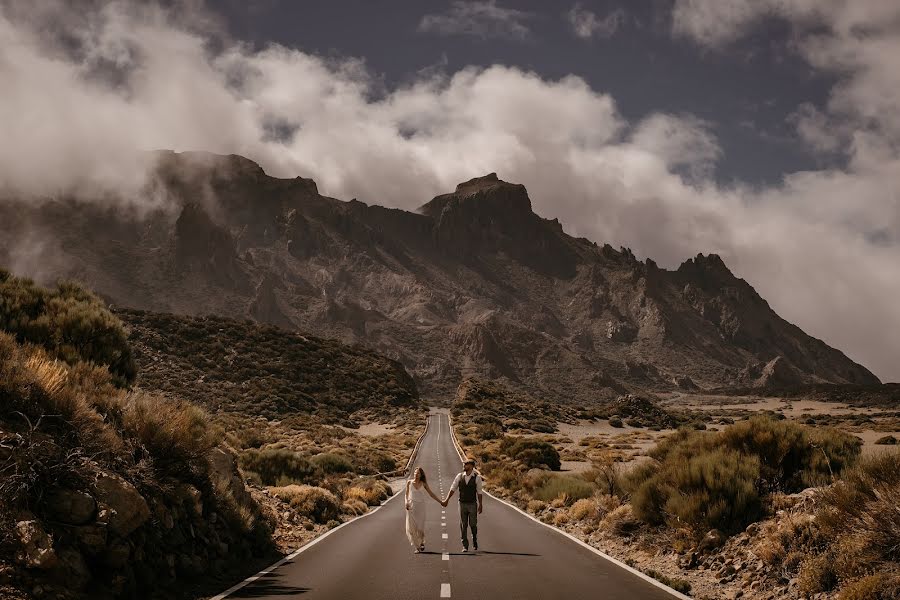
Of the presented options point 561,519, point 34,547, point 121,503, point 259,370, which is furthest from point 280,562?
point 259,370

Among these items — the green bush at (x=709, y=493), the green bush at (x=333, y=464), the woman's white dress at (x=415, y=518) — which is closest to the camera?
the green bush at (x=709, y=493)

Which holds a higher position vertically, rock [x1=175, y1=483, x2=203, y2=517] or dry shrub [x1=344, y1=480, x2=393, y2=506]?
rock [x1=175, y1=483, x2=203, y2=517]

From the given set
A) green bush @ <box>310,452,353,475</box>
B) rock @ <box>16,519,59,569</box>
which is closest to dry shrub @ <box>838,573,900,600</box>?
rock @ <box>16,519,59,569</box>

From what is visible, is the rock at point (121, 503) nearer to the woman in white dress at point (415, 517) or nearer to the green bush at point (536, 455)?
the woman in white dress at point (415, 517)

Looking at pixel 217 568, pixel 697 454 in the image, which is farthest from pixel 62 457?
pixel 697 454

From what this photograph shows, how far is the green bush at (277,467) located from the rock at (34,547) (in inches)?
761

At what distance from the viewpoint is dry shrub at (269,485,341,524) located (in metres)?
21.0

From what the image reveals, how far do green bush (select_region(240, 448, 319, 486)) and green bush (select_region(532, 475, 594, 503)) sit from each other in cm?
987

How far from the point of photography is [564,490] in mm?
26766

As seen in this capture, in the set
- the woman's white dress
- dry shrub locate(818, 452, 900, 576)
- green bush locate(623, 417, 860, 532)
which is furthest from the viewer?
the woman's white dress

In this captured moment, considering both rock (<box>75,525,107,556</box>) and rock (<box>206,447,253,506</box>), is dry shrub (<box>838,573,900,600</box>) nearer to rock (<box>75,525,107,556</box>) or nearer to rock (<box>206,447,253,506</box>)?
rock (<box>75,525,107,556</box>)

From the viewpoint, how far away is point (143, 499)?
974 cm

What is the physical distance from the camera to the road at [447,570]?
1033 cm

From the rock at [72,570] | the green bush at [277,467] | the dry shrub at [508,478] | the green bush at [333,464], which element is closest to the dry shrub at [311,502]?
the green bush at [277,467]
